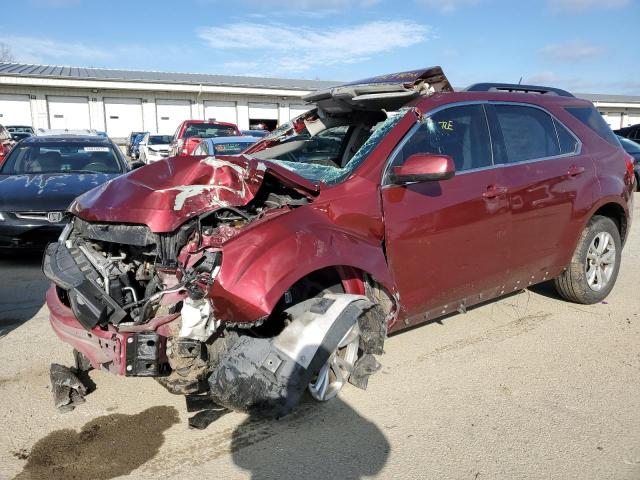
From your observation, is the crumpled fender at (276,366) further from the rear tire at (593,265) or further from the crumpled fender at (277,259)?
the rear tire at (593,265)

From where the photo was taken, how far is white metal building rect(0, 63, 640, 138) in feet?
104

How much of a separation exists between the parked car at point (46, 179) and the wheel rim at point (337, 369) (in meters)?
3.10

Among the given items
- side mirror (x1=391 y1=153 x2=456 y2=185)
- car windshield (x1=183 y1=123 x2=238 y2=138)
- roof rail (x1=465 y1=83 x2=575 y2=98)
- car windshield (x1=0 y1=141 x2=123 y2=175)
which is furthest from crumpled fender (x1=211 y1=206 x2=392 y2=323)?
car windshield (x1=183 y1=123 x2=238 y2=138)

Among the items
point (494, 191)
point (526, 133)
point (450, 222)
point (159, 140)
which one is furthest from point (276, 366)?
point (159, 140)

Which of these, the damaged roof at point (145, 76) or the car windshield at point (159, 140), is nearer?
the car windshield at point (159, 140)

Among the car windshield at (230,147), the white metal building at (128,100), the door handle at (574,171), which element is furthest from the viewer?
the white metal building at (128,100)

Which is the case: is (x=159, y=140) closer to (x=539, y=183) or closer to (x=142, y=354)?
(x=539, y=183)

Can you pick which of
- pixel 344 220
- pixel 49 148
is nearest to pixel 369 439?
pixel 344 220

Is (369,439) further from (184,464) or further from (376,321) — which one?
(184,464)

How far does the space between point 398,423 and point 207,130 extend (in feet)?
49.9

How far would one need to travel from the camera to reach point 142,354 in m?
2.87

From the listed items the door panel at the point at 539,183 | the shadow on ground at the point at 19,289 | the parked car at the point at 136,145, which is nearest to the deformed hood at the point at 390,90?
the door panel at the point at 539,183

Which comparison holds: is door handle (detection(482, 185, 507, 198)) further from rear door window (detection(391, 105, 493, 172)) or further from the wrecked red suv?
rear door window (detection(391, 105, 493, 172))

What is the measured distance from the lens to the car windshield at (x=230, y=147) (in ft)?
34.3
